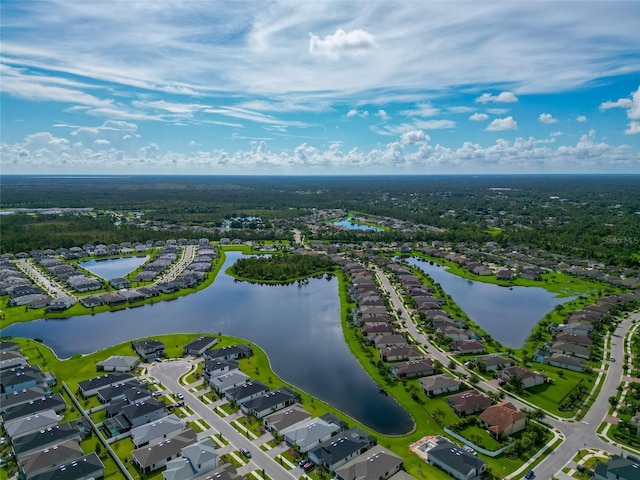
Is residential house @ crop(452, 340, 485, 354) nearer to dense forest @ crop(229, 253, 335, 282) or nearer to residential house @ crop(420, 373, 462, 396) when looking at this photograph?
residential house @ crop(420, 373, 462, 396)

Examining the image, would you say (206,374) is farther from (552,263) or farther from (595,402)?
(552,263)

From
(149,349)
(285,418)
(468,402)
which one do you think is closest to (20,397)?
(149,349)

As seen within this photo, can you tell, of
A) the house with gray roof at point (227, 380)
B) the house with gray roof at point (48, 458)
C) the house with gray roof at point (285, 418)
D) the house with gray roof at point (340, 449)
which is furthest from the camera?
the house with gray roof at point (227, 380)

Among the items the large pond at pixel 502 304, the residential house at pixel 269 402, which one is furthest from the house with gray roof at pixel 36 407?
the large pond at pixel 502 304

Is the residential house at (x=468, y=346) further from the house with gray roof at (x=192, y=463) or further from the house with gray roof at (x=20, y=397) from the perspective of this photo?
the house with gray roof at (x=20, y=397)

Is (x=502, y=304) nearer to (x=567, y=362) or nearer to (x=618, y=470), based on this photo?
(x=567, y=362)

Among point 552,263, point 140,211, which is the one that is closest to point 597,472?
point 552,263
